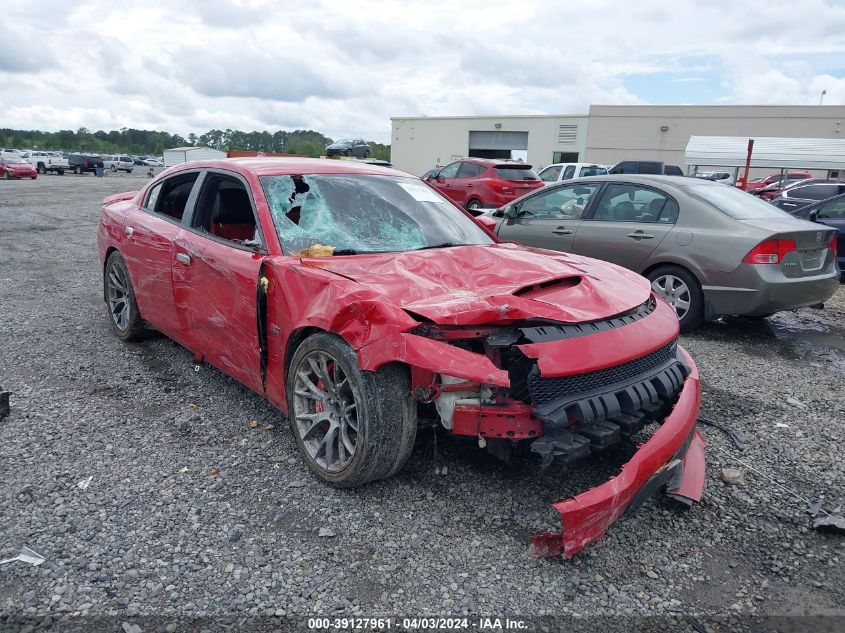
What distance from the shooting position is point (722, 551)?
2.73 m

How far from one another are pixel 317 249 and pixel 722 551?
8.02ft

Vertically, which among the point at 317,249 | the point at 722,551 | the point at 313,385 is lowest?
the point at 722,551

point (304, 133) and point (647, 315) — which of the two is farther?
point (304, 133)

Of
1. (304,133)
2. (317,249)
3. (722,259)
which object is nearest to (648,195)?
(722,259)

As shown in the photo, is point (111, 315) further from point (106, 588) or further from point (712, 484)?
point (712, 484)

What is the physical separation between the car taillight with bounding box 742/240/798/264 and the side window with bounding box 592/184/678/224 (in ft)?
2.71

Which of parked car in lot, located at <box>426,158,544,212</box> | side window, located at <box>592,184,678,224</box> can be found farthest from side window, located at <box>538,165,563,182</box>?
side window, located at <box>592,184,678,224</box>

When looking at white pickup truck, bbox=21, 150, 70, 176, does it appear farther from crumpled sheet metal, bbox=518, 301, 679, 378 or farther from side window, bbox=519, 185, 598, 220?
crumpled sheet metal, bbox=518, 301, 679, 378

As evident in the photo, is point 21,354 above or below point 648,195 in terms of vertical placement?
below

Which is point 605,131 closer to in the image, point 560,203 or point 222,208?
point 560,203

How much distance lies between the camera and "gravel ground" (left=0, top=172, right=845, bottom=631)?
2.38m

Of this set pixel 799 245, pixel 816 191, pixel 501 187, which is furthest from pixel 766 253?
pixel 816 191

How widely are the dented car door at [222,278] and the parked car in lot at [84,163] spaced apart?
44629 millimetres

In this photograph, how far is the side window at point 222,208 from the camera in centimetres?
399
